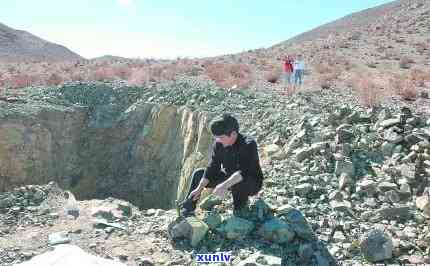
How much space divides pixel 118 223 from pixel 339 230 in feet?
9.86

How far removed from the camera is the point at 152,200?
46.5 feet

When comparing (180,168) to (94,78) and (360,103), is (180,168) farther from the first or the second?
(94,78)

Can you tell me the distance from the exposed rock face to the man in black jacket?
258 inches

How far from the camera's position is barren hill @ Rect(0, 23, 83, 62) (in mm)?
60000

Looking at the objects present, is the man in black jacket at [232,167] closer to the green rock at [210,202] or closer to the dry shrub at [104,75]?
the green rock at [210,202]

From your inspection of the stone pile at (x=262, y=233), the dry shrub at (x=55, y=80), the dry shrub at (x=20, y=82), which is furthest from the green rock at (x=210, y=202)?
the dry shrub at (x=55, y=80)

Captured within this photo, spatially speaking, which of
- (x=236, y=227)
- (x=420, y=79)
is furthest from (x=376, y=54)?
(x=236, y=227)

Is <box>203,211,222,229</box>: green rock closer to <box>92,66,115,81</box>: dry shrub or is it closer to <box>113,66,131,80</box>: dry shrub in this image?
<box>92,66,115,81</box>: dry shrub

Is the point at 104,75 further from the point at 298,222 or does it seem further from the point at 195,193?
the point at 298,222

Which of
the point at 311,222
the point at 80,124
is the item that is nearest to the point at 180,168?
the point at 80,124

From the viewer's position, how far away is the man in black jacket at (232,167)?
5.10m

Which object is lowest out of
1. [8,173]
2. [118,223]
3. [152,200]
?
[152,200]

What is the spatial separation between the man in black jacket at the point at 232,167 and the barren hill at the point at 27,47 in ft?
188

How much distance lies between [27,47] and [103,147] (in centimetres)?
5591
